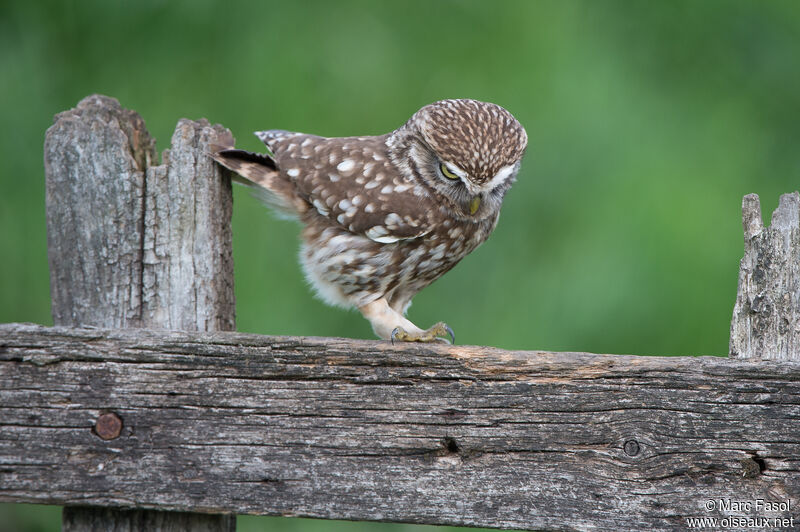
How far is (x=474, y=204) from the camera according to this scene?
2.52 m

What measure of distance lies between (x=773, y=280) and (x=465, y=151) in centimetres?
92

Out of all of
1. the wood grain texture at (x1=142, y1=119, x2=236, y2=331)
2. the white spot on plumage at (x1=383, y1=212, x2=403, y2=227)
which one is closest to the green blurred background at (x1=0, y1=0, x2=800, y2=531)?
the white spot on plumage at (x1=383, y1=212, x2=403, y2=227)

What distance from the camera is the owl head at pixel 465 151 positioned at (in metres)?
2.39

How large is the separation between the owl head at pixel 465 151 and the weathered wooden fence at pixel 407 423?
2.34 feet

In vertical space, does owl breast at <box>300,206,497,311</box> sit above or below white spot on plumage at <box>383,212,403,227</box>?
below

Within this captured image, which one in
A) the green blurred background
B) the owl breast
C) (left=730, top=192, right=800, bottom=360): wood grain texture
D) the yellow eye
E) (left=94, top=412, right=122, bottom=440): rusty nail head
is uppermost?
the green blurred background

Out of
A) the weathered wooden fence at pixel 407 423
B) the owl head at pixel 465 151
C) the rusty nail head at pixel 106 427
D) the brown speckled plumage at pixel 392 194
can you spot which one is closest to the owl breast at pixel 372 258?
the brown speckled plumage at pixel 392 194

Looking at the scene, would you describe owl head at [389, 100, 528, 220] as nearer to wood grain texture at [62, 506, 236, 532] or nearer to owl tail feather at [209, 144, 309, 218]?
owl tail feather at [209, 144, 309, 218]

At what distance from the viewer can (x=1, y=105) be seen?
3.41 metres

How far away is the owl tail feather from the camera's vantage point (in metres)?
2.11

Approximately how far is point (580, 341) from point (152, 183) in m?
2.11

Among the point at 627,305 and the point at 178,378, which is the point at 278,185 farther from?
the point at 627,305

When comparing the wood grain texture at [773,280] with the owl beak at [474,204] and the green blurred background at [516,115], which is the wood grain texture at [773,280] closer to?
the owl beak at [474,204]

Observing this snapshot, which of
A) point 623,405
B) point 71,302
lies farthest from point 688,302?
point 71,302
